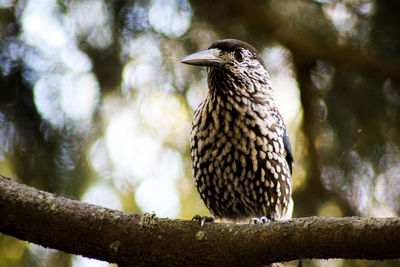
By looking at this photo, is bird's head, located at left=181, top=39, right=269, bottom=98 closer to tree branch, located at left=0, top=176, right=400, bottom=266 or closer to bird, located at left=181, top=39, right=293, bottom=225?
bird, located at left=181, top=39, right=293, bottom=225

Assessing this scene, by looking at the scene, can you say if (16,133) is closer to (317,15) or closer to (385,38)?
(317,15)

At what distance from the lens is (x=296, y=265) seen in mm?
3449

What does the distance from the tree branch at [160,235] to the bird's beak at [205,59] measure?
1.16m

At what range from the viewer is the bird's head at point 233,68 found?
11.5 ft

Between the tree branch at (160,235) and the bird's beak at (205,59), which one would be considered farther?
the bird's beak at (205,59)

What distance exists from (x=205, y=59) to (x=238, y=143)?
0.61 meters

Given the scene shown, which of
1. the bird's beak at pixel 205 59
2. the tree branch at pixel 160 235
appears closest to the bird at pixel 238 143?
the bird's beak at pixel 205 59

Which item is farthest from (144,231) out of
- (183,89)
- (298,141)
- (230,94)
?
(298,141)

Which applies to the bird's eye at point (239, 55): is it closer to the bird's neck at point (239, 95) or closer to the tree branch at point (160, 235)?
the bird's neck at point (239, 95)

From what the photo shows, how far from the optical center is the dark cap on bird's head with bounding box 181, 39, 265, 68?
337 centimetres

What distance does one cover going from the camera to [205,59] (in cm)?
338

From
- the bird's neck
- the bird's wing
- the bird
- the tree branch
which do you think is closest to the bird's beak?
the bird

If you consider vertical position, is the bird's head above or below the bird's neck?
above

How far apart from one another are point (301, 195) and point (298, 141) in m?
0.44
